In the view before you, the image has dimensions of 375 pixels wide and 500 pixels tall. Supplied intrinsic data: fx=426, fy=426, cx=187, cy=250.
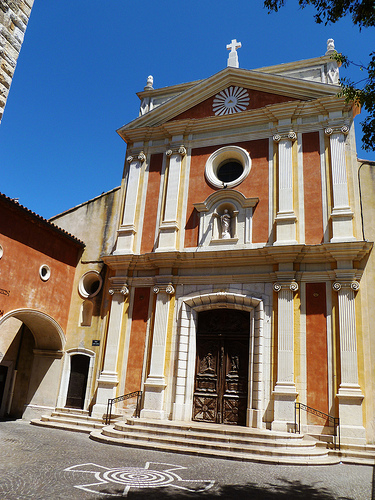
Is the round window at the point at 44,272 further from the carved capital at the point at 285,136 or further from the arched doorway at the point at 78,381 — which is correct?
the carved capital at the point at 285,136

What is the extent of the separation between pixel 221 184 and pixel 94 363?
26.1ft

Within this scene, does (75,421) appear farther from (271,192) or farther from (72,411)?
(271,192)

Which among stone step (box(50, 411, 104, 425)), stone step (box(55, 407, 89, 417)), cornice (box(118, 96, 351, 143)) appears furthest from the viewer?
cornice (box(118, 96, 351, 143))

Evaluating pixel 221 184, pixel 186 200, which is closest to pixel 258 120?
pixel 221 184

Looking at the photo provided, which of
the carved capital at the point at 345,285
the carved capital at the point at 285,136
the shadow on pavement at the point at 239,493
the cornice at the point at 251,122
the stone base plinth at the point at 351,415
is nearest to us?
the shadow on pavement at the point at 239,493

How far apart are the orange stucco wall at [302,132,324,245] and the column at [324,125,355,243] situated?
0.47 m

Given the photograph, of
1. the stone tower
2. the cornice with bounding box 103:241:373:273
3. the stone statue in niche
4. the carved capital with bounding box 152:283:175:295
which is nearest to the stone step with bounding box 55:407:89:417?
the carved capital with bounding box 152:283:175:295

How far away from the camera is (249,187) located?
15.3 m

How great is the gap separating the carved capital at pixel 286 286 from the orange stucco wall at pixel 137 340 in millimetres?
4645

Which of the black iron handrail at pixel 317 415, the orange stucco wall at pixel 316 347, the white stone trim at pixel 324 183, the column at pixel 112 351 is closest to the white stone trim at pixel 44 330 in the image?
the column at pixel 112 351

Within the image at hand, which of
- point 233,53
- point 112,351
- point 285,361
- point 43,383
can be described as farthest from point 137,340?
point 233,53

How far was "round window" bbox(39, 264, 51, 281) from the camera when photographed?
48.5 ft

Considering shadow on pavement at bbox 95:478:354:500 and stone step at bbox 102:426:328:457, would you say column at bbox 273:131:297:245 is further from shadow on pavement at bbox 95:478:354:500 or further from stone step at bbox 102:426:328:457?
shadow on pavement at bbox 95:478:354:500

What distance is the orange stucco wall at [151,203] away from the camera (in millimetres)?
16125
